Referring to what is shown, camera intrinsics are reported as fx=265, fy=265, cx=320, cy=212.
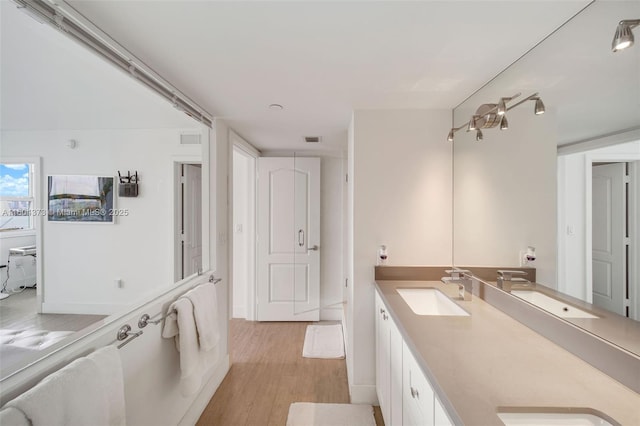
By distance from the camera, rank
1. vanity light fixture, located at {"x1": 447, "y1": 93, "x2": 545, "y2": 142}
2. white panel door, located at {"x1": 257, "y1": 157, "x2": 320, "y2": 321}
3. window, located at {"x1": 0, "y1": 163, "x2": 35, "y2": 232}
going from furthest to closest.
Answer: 1. white panel door, located at {"x1": 257, "y1": 157, "x2": 320, "y2": 321}
2. vanity light fixture, located at {"x1": 447, "y1": 93, "x2": 545, "y2": 142}
3. window, located at {"x1": 0, "y1": 163, "x2": 35, "y2": 232}

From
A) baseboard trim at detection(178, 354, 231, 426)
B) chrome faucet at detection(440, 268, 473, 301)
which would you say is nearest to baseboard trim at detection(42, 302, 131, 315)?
baseboard trim at detection(178, 354, 231, 426)

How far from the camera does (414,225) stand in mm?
2123

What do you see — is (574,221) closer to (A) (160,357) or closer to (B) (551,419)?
(B) (551,419)

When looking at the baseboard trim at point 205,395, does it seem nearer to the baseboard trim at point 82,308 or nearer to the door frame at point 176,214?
the door frame at point 176,214

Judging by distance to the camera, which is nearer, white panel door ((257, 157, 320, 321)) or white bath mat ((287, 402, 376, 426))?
white bath mat ((287, 402, 376, 426))

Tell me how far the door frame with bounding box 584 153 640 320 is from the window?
2.03 metres

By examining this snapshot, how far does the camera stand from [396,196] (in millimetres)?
2113

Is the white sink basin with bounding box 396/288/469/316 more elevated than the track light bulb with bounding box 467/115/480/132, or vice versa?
the track light bulb with bounding box 467/115/480/132

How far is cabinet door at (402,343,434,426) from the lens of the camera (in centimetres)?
97

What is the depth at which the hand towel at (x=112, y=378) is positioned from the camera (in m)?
1.01

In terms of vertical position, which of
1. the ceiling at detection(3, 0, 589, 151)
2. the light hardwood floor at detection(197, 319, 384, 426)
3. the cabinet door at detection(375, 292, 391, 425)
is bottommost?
the light hardwood floor at detection(197, 319, 384, 426)

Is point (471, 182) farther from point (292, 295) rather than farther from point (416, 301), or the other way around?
point (292, 295)

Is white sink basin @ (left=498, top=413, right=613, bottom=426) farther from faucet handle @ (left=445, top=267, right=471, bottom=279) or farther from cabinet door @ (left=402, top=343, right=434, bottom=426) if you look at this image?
faucet handle @ (left=445, top=267, right=471, bottom=279)

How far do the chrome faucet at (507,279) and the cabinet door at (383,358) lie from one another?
704 millimetres
